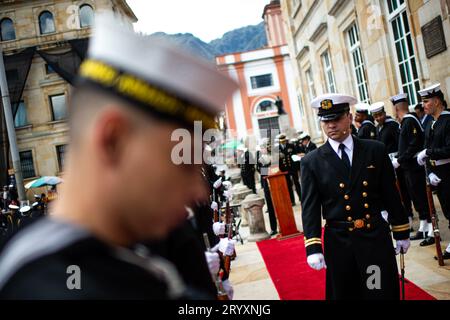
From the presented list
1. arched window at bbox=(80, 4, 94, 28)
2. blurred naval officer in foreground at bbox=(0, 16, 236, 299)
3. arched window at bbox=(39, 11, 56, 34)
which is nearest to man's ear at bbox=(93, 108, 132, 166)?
blurred naval officer in foreground at bbox=(0, 16, 236, 299)

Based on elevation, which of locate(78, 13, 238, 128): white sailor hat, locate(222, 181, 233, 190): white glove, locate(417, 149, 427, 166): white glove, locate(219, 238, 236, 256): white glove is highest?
locate(78, 13, 238, 128): white sailor hat

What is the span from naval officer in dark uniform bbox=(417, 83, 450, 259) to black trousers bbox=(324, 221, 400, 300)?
105 inches

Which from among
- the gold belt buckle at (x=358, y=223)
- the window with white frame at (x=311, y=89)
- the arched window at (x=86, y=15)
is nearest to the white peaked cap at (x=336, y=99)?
the gold belt buckle at (x=358, y=223)

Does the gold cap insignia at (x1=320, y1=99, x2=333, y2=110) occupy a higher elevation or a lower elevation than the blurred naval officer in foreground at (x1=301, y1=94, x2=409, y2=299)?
higher

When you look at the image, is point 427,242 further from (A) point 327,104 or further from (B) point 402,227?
(A) point 327,104

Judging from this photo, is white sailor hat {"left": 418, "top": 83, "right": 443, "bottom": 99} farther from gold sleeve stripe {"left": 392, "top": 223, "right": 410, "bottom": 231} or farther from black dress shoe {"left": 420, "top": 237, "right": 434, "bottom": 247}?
gold sleeve stripe {"left": 392, "top": 223, "right": 410, "bottom": 231}

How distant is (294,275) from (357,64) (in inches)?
328

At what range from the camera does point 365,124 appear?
25.5 feet

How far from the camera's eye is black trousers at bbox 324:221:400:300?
3.17 m

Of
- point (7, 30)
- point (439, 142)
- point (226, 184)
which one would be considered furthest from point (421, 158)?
point (7, 30)

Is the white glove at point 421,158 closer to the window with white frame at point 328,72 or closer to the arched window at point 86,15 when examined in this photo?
the window with white frame at point 328,72

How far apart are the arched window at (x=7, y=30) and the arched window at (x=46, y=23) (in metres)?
1.77

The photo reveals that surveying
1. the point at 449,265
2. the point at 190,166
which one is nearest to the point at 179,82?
the point at 190,166

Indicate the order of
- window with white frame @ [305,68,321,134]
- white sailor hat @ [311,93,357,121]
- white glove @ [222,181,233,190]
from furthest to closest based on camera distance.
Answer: window with white frame @ [305,68,321,134], white glove @ [222,181,233,190], white sailor hat @ [311,93,357,121]
